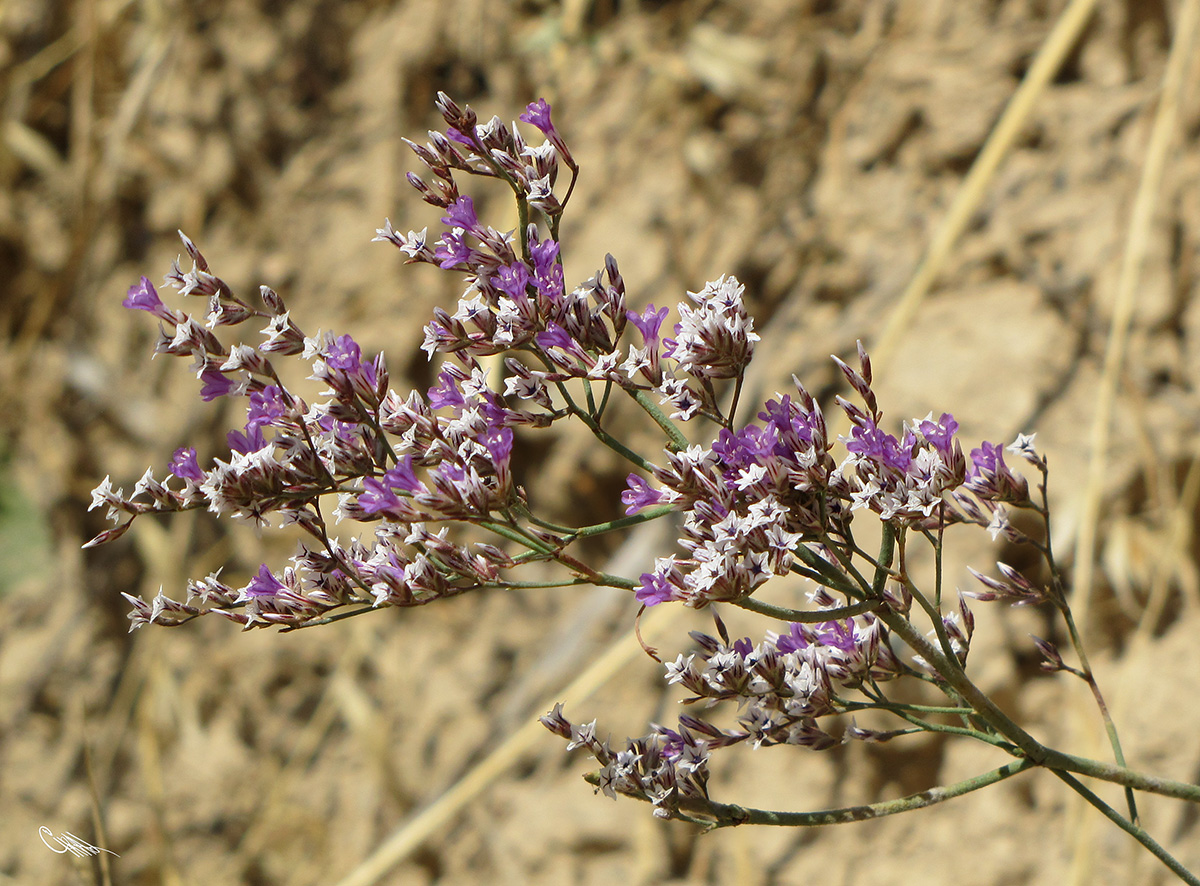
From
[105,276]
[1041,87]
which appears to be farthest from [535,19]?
[105,276]

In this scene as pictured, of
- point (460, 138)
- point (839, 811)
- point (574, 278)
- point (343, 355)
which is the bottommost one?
point (839, 811)

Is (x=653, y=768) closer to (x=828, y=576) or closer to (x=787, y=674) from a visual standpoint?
(x=787, y=674)

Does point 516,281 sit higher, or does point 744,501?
point 516,281

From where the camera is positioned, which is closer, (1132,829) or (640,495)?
(640,495)

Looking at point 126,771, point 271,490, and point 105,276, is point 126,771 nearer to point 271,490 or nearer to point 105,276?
point 105,276

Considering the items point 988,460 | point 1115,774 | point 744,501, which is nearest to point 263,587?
point 744,501

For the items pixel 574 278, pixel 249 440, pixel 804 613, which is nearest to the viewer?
pixel 804 613

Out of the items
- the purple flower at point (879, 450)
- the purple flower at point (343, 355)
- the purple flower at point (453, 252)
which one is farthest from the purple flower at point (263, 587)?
the purple flower at point (879, 450)

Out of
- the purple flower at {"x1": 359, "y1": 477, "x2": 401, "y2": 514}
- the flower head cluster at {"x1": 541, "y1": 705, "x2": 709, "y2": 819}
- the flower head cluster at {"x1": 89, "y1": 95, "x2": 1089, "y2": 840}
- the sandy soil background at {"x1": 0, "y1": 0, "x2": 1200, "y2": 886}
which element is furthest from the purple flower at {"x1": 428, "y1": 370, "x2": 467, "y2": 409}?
the sandy soil background at {"x1": 0, "y1": 0, "x2": 1200, "y2": 886}
